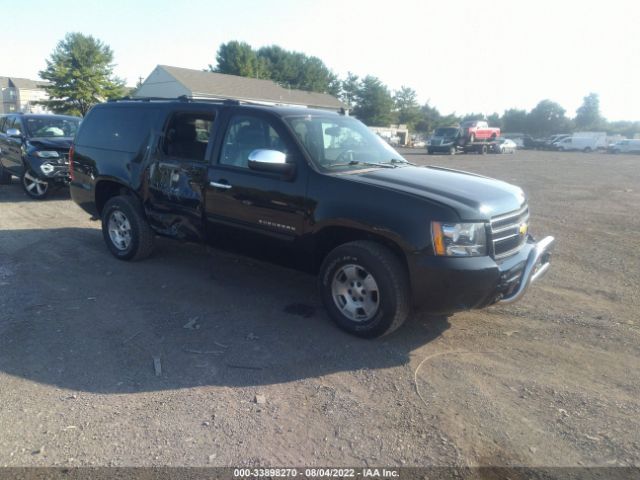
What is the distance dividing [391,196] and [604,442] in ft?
7.12

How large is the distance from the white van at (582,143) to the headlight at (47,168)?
177 ft

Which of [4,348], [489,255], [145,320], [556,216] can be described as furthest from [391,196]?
[556,216]

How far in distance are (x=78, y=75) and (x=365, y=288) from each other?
45.2m

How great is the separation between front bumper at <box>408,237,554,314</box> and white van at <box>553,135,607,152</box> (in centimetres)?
5519

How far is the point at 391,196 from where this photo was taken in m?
3.86

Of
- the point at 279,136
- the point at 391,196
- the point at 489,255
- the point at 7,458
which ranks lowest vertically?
the point at 7,458

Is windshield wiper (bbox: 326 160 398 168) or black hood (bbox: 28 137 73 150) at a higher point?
windshield wiper (bbox: 326 160 398 168)

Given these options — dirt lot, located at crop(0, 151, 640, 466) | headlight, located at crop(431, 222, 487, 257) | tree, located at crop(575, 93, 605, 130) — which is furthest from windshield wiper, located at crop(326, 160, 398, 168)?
tree, located at crop(575, 93, 605, 130)

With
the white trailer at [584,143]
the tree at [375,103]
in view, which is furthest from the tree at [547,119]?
the white trailer at [584,143]

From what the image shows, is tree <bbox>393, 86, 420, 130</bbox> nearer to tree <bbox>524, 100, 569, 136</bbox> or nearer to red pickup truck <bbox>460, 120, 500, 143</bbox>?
tree <bbox>524, 100, 569, 136</bbox>

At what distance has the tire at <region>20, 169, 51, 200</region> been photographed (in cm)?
1022

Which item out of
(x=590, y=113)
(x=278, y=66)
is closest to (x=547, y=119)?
(x=590, y=113)

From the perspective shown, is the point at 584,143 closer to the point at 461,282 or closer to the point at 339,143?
the point at 339,143

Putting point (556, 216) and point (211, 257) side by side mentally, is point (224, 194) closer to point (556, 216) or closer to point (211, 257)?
point (211, 257)
